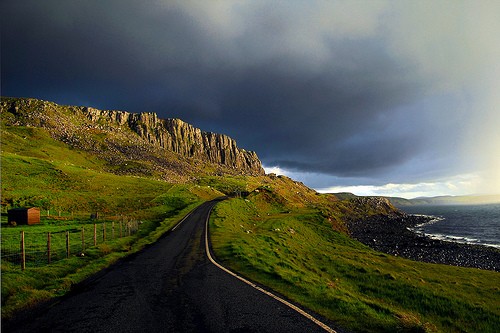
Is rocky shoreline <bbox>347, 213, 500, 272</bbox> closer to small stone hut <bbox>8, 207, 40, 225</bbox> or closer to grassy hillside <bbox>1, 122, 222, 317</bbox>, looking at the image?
grassy hillside <bbox>1, 122, 222, 317</bbox>

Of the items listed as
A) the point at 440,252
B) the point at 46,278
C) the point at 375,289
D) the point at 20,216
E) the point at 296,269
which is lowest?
the point at 440,252

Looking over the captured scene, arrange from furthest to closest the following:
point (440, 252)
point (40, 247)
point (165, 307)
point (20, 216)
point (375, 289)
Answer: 1. point (440, 252)
2. point (20, 216)
3. point (40, 247)
4. point (375, 289)
5. point (165, 307)

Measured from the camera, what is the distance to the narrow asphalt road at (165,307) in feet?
28.7

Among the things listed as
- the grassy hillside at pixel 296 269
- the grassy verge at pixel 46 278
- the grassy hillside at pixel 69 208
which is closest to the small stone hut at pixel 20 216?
the grassy hillside at pixel 69 208

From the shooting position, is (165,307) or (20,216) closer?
(165,307)

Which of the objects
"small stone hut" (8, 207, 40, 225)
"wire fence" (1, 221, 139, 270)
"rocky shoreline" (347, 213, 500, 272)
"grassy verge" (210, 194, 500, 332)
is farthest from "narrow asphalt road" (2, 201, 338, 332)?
"rocky shoreline" (347, 213, 500, 272)

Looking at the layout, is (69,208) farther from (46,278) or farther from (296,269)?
(296,269)

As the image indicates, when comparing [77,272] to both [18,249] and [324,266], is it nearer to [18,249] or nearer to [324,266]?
[18,249]

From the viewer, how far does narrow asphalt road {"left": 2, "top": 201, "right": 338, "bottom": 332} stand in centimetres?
873

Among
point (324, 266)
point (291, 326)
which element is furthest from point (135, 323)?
point (324, 266)

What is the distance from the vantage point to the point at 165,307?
10.4 meters

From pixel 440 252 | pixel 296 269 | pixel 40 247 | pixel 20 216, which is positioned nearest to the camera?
pixel 296 269

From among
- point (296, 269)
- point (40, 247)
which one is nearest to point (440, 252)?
point (296, 269)

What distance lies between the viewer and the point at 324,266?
30.0 m
